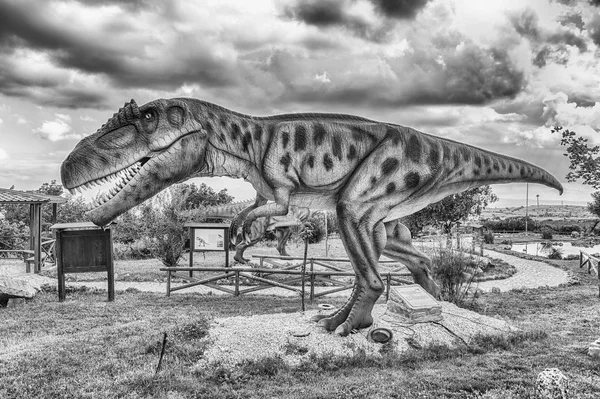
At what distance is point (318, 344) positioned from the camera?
213 inches

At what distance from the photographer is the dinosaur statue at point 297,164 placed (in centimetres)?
459

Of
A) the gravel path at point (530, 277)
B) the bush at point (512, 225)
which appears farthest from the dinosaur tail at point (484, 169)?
the bush at point (512, 225)

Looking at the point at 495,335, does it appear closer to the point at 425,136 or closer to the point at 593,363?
the point at 593,363

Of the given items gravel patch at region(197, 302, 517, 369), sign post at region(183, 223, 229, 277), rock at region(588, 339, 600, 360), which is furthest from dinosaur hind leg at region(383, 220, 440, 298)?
sign post at region(183, 223, 229, 277)

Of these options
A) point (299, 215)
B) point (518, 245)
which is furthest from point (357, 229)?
point (518, 245)

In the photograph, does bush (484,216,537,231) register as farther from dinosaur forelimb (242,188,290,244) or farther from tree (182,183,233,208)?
dinosaur forelimb (242,188,290,244)

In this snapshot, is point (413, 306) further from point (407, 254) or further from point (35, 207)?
point (35, 207)

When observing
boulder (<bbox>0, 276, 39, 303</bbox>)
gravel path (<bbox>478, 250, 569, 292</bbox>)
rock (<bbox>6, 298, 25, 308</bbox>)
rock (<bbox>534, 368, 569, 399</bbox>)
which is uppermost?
rock (<bbox>534, 368, 569, 399</bbox>)

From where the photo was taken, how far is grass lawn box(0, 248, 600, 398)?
14.1 feet

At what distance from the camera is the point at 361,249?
17.4 feet

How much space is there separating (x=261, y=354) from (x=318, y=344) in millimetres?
683

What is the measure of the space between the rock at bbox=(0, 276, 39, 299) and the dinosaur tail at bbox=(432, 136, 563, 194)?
8.95 meters

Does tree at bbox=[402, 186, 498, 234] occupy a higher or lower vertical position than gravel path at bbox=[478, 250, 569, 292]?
higher

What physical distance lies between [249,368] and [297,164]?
7.27 feet
